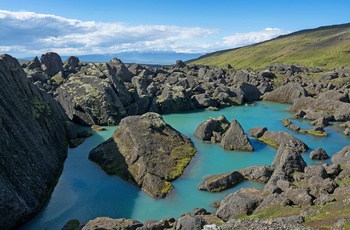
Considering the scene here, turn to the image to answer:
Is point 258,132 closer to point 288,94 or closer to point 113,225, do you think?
point 113,225

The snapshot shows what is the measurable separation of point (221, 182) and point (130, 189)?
12118mm

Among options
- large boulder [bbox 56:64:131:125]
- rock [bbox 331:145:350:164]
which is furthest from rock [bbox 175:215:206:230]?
large boulder [bbox 56:64:131:125]

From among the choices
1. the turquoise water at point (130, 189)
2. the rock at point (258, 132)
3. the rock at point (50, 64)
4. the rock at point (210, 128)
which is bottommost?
the turquoise water at point (130, 189)

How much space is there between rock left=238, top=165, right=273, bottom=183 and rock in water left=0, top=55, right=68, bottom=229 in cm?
2684

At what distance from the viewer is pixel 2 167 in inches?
1357

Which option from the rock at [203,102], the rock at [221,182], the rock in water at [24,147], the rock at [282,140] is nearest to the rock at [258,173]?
the rock at [221,182]

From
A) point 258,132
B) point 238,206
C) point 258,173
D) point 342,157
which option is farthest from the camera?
point 258,132

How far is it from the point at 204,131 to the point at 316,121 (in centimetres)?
2900

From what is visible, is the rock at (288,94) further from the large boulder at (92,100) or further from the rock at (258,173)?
the rock at (258,173)

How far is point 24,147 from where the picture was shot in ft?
135

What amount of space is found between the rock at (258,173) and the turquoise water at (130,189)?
1.15 meters

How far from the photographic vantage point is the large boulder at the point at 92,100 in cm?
7912

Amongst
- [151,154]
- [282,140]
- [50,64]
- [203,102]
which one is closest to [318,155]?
[282,140]

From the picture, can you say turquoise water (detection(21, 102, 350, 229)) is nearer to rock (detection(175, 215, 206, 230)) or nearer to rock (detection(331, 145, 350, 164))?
rock (detection(331, 145, 350, 164))
